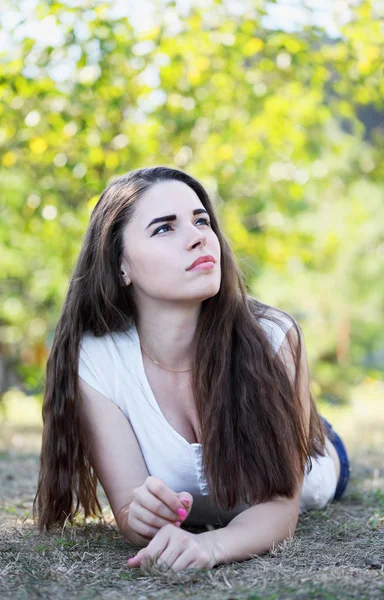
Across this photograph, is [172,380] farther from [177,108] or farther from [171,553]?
[177,108]

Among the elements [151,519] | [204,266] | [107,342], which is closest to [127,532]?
[151,519]

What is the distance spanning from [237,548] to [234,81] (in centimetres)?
401

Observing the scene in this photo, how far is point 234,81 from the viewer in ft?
17.6

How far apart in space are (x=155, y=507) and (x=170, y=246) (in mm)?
789

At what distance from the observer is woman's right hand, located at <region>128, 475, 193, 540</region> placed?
1951 millimetres

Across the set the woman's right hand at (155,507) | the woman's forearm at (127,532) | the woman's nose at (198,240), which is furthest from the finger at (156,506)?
the woman's nose at (198,240)

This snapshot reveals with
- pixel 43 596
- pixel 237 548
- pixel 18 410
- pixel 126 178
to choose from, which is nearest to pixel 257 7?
pixel 126 178

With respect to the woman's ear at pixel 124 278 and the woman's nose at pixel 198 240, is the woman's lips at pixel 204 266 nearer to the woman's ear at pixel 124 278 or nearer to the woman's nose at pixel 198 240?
the woman's nose at pixel 198 240

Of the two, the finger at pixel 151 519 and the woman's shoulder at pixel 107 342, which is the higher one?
the woman's shoulder at pixel 107 342

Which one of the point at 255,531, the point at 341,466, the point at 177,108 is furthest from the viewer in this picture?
the point at 177,108

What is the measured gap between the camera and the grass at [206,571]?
173 centimetres

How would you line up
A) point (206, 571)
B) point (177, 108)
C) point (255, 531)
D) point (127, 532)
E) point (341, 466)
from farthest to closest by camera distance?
point (177, 108), point (341, 466), point (127, 532), point (255, 531), point (206, 571)

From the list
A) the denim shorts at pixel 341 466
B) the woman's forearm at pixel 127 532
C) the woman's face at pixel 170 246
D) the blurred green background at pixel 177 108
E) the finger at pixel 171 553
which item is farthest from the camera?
the blurred green background at pixel 177 108

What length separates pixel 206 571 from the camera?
1908 millimetres
